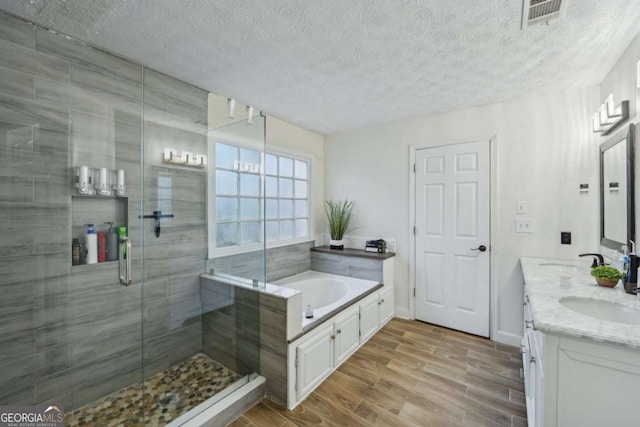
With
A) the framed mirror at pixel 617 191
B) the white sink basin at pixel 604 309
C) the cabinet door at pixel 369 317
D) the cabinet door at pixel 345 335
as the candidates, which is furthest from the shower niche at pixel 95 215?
the framed mirror at pixel 617 191

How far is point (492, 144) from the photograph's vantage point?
9.18ft

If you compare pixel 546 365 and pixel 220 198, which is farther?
pixel 220 198

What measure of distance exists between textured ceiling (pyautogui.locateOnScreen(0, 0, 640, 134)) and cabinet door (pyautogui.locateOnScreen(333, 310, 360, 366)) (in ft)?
6.76

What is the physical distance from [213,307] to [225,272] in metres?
0.30

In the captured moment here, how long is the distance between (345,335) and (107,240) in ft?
6.65

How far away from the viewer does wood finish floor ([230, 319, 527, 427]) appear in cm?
178

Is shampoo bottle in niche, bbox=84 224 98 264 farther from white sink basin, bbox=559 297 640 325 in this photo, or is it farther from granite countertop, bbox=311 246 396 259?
white sink basin, bbox=559 297 640 325

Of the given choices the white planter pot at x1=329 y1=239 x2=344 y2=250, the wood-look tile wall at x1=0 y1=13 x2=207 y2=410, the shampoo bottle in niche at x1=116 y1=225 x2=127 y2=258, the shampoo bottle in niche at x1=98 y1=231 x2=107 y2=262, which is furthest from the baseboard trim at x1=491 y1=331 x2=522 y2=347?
the shampoo bottle in niche at x1=98 y1=231 x2=107 y2=262

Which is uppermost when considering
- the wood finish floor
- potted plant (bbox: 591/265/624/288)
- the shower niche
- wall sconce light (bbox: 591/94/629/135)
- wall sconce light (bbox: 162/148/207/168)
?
wall sconce light (bbox: 591/94/629/135)

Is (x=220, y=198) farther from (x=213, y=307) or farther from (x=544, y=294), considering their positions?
(x=544, y=294)

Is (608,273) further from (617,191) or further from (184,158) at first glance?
(184,158)

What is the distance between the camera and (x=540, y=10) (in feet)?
4.75

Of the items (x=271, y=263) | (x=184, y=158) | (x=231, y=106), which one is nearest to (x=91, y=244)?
(x=184, y=158)

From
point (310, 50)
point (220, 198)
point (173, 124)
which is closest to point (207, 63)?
point (173, 124)
